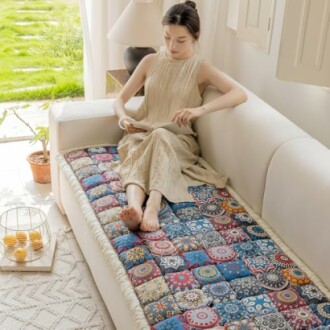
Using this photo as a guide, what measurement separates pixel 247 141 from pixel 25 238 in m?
1.06

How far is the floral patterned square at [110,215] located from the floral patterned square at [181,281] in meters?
0.40

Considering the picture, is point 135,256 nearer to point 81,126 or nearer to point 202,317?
point 202,317

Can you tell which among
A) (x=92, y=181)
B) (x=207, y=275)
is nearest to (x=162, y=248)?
(x=207, y=275)

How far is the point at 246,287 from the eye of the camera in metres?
1.90

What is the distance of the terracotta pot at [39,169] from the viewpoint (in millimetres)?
3148

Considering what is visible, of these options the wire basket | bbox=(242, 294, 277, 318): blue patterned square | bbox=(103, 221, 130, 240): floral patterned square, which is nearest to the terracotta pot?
the wire basket

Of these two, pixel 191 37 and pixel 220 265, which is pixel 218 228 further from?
pixel 191 37

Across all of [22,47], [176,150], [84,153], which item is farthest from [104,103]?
[22,47]

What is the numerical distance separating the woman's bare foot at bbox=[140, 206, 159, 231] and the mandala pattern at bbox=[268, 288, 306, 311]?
51cm

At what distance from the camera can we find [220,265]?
200 cm

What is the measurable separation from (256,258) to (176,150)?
72cm

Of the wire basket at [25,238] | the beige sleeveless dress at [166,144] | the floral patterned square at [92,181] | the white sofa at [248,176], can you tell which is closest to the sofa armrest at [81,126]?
the white sofa at [248,176]

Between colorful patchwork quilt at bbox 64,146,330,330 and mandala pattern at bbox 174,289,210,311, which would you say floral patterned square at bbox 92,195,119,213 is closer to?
colorful patchwork quilt at bbox 64,146,330,330

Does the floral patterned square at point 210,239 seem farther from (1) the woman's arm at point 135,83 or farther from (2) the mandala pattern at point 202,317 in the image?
(1) the woman's arm at point 135,83
